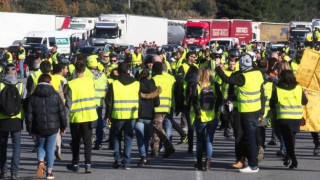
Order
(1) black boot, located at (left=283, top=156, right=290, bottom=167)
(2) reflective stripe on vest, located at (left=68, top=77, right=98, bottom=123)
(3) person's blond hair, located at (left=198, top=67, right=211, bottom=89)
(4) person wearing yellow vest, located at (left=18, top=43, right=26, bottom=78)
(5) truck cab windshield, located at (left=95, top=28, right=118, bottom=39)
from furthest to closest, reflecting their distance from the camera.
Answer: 1. (5) truck cab windshield, located at (left=95, top=28, right=118, bottom=39)
2. (4) person wearing yellow vest, located at (left=18, top=43, right=26, bottom=78)
3. (1) black boot, located at (left=283, top=156, right=290, bottom=167)
4. (3) person's blond hair, located at (left=198, top=67, right=211, bottom=89)
5. (2) reflective stripe on vest, located at (left=68, top=77, right=98, bottom=123)

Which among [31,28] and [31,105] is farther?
[31,28]

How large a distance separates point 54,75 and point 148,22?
174ft

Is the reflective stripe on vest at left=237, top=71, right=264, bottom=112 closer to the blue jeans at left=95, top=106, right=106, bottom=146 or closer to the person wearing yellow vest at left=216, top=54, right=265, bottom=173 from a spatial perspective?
the person wearing yellow vest at left=216, top=54, right=265, bottom=173

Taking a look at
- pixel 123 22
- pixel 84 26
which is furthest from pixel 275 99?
Result: pixel 84 26

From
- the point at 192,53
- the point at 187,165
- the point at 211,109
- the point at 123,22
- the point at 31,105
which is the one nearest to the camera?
the point at 31,105

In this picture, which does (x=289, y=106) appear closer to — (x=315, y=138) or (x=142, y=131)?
(x=315, y=138)

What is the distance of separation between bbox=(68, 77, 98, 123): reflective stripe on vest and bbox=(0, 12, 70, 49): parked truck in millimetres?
45529

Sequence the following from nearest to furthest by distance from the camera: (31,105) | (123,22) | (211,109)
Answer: (31,105), (211,109), (123,22)

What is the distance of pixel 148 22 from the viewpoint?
67.9 m

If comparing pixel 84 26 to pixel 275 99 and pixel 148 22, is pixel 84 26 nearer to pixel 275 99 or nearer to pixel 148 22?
pixel 148 22

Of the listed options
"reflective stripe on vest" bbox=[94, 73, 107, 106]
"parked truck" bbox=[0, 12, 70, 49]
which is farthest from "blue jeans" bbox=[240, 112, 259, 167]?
"parked truck" bbox=[0, 12, 70, 49]

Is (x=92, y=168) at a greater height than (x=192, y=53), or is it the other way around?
(x=192, y=53)

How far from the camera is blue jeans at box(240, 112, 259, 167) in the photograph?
1359 centimetres

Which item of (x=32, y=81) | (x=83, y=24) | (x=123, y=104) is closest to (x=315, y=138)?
(x=123, y=104)
